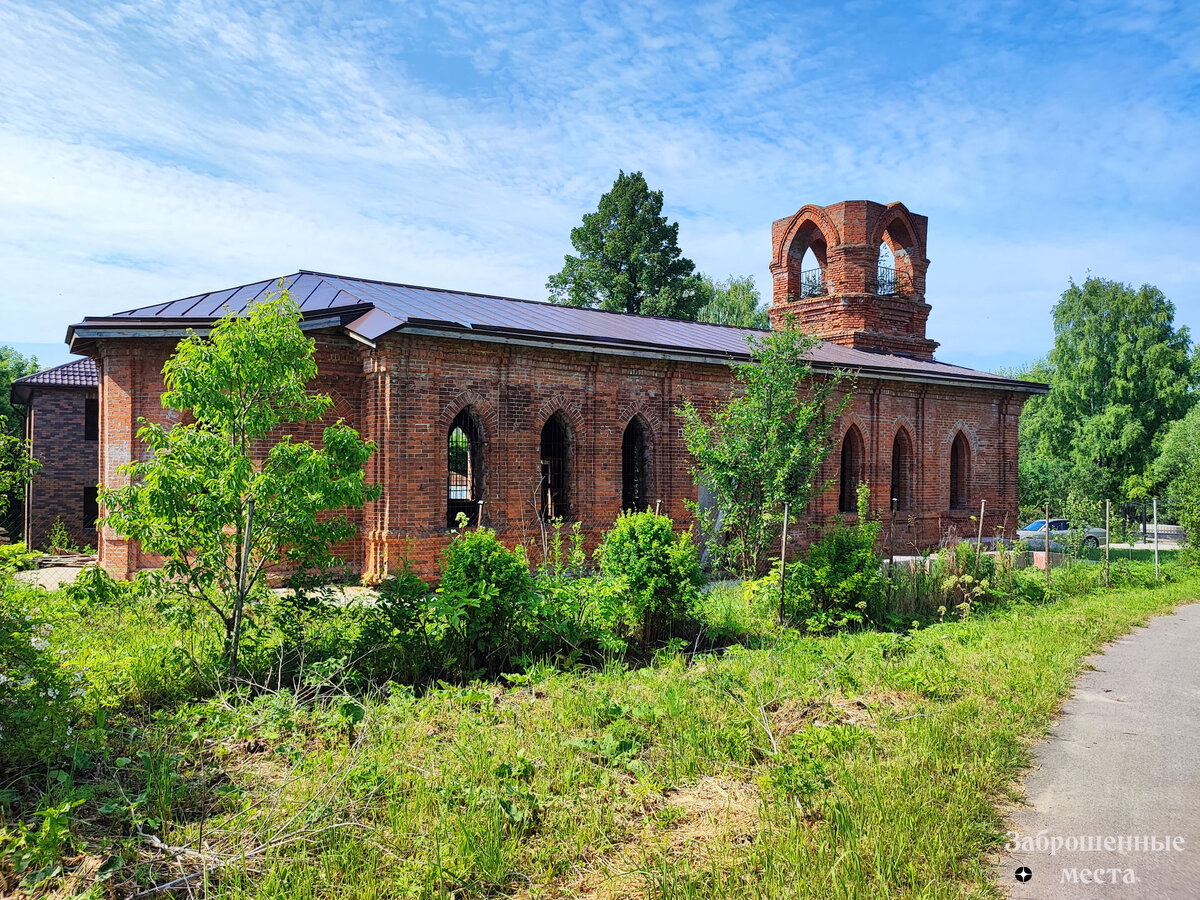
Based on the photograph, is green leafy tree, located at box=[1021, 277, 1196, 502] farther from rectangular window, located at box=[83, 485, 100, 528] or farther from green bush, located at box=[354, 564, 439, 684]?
rectangular window, located at box=[83, 485, 100, 528]

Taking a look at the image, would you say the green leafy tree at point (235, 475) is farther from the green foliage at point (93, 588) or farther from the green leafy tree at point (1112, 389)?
the green leafy tree at point (1112, 389)

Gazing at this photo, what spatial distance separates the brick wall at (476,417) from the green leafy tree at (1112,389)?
24.5 meters

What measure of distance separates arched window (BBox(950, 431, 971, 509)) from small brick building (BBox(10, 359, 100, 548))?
2430 cm

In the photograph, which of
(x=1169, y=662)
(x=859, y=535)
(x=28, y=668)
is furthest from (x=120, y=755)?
(x=1169, y=662)

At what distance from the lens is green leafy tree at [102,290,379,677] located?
23.1 feet

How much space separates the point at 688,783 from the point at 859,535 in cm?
699

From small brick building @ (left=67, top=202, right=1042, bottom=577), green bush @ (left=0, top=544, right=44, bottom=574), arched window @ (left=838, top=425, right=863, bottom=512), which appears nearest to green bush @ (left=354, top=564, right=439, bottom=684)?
green bush @ (left=0, top=544, right=44, bottom=574)

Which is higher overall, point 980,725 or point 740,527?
point 740,527

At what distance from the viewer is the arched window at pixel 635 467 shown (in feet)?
52.7

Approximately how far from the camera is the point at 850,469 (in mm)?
19875

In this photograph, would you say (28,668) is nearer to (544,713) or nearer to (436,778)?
(436,778)

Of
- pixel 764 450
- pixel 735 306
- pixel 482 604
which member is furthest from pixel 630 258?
pixel 482 604

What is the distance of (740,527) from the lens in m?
12.1

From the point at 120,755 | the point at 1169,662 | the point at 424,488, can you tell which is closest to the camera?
the point at 120,755
